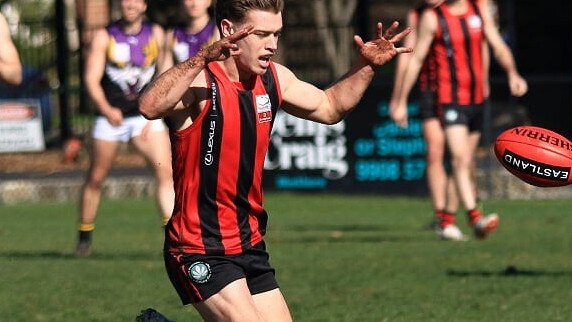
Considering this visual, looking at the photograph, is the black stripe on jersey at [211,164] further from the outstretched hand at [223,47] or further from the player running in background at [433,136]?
the player running in background at [433,136]

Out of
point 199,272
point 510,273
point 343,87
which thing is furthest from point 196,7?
point 199,272

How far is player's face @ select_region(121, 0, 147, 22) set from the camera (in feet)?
37.6

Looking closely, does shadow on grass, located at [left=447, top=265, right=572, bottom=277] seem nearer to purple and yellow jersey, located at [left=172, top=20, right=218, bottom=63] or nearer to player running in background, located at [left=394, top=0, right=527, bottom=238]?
player running in background, located at [left=394, top=0, right=527, bottom=238]

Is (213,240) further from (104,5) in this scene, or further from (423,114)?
(104,5)

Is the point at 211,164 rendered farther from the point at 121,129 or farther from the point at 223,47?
the point at 121,129

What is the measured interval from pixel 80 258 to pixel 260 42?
5.93 metres

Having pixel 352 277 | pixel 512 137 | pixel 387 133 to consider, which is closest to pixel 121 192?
pixel 387 133

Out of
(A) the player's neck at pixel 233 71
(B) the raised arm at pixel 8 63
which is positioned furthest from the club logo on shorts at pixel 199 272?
(B) the raised arm at pixel 8 63

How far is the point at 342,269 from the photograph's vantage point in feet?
35.3

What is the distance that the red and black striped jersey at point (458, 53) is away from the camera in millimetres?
12727

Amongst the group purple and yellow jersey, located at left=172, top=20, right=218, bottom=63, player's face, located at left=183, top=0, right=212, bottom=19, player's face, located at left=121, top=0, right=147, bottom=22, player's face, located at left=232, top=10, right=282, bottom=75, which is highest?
player's face, located at left=232, top=10, right=282, bottom=75

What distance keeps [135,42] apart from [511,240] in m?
3.66

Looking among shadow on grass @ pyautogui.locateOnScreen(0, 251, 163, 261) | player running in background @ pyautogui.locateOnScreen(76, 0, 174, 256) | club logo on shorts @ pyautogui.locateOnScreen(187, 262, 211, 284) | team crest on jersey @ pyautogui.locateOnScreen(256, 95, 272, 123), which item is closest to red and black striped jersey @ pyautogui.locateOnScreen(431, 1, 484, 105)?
player running in background @ pyautogui.locateOnScreen(76, 0, 174, 256)

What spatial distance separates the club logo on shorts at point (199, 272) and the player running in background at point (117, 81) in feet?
Result: 17.6
